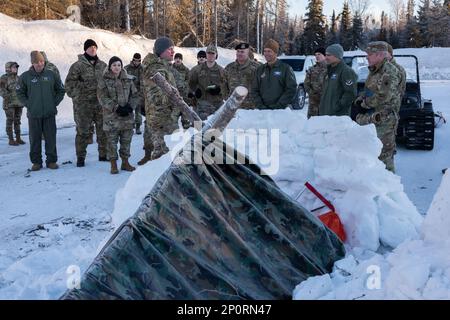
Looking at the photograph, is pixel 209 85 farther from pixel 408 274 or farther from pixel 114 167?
pixel 408 274

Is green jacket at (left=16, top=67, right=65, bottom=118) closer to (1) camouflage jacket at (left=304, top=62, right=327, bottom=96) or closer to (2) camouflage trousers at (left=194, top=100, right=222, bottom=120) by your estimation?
(2) camouflage trousers at (left=194, top=100, right=222, bottom=120)

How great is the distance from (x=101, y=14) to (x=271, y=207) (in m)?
32.1

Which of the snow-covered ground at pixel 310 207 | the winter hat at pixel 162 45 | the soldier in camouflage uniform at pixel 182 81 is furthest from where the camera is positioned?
the soldier in camouflage uniform at pixel 182 81

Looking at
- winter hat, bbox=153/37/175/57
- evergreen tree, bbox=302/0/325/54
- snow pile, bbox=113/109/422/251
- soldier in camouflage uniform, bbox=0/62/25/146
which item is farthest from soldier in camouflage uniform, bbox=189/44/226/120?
evergreen tree, bbox=302/0/325/54

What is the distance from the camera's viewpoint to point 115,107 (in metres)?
7.65

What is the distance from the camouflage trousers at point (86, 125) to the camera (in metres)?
8.23

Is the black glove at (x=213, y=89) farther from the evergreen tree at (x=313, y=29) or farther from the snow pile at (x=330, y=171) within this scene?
the evergreen tree at (x=313, y=29)

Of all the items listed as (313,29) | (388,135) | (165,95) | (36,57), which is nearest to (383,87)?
(388,135)

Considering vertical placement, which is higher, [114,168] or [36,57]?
[36,57]

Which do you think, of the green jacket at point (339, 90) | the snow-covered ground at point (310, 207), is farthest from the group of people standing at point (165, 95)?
the snow-covered ground at point (310, 207)

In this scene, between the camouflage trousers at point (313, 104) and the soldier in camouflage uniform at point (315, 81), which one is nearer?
the soldier in camouflage uniform at point (315, 81)

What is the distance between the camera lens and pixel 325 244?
3367 millimetres

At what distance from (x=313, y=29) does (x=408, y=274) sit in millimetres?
52030

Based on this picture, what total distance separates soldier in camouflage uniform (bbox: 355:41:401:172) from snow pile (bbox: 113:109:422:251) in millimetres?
1405
